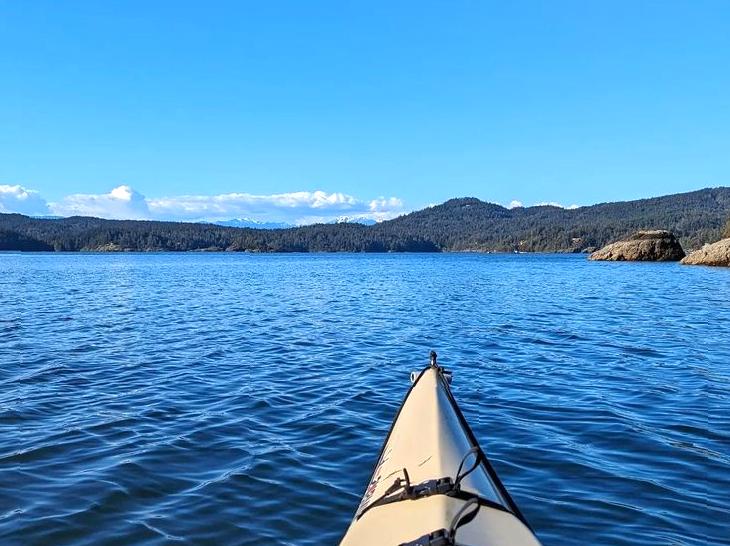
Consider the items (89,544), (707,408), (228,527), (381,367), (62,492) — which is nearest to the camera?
(89,544)

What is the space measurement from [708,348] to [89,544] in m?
18.0

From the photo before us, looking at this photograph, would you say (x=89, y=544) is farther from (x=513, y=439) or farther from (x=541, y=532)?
(x=513, y=439)

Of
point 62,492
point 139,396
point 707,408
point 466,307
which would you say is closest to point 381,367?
point 139,396

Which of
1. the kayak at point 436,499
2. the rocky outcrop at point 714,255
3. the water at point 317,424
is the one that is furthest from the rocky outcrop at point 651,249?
the kayak at point 436,499

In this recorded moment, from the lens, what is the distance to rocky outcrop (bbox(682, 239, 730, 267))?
7525cm

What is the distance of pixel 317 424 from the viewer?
411 inches

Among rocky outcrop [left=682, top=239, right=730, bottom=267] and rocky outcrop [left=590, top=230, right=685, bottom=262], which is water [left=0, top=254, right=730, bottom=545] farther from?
rocky outcrop [left=590, top=230, right=685, bottom=262]

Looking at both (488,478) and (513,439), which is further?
(513,439)

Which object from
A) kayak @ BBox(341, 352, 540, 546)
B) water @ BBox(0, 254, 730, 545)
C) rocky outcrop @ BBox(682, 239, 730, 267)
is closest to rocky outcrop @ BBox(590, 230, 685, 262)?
rocky outcrop @ BBox(682, 239, 730, 267)

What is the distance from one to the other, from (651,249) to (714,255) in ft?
100

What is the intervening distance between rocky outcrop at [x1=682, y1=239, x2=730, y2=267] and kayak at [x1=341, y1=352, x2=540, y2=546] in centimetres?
8261

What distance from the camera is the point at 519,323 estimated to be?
25.0m

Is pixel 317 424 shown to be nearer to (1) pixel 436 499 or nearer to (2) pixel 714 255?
(1) pixel 436 499

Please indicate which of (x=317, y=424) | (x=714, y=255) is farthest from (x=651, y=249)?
(x=317, y=424)
